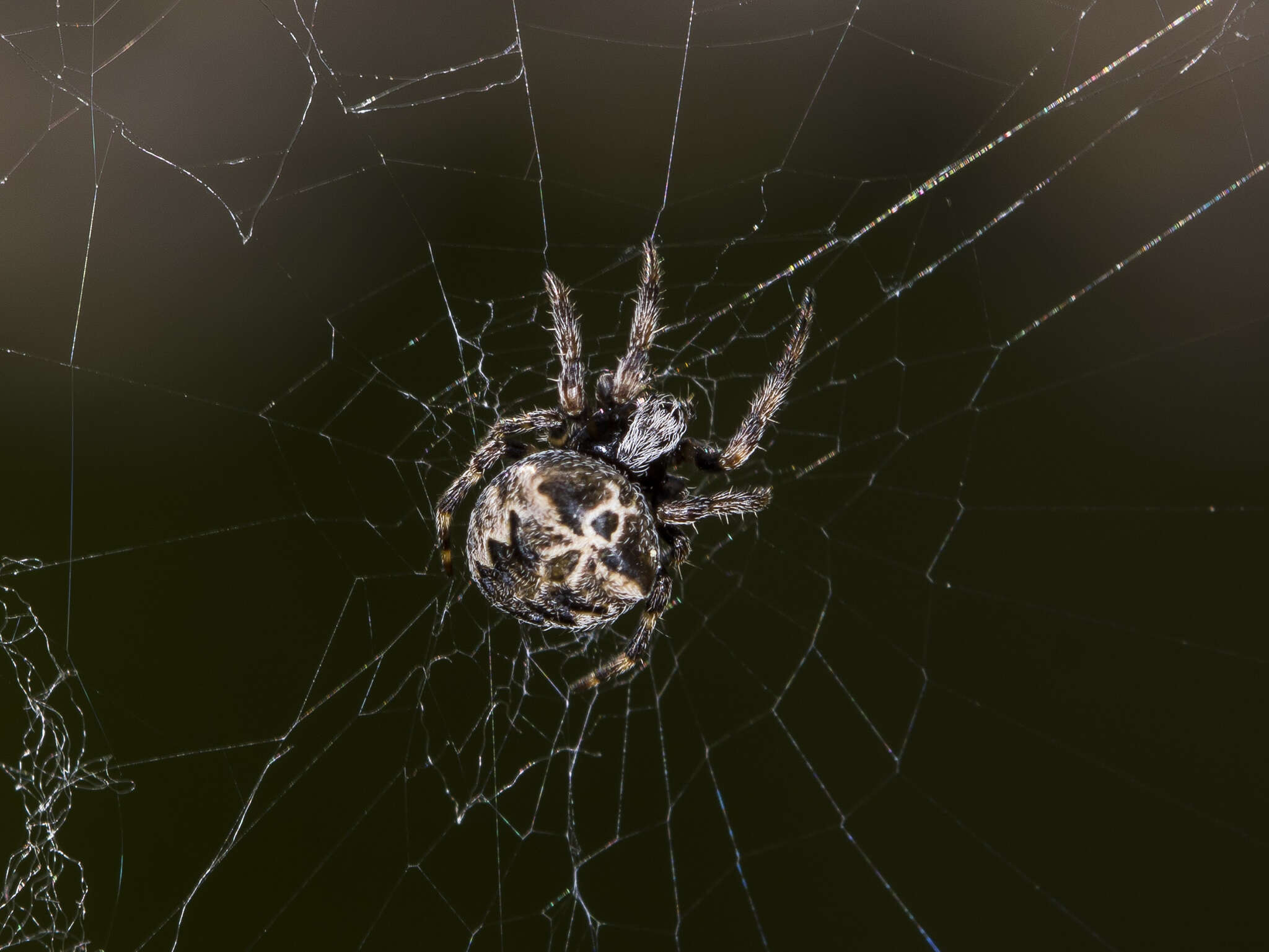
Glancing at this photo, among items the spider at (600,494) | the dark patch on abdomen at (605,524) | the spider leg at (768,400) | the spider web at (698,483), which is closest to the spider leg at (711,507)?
the spider at (600,494)

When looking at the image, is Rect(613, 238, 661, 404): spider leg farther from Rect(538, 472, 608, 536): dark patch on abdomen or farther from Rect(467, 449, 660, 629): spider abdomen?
Rect(538, 472, 608, 536): dark patch on abdomen

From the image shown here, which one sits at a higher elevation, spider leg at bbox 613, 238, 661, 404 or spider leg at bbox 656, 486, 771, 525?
spider leg at bbox 613, 238, 661, 404

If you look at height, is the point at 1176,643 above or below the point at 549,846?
above

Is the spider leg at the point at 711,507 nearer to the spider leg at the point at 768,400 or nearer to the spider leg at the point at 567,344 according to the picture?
the spider leg at the point at 768,400

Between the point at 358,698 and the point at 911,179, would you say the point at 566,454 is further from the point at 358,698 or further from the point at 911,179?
the point at 911,179

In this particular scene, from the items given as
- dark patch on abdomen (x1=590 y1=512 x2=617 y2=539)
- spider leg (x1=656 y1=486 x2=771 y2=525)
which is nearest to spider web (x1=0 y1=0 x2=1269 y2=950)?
spider leg (x1=656 y1=486 x2=771 y2=525)

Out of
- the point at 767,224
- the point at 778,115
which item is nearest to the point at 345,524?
the point at 767,224
